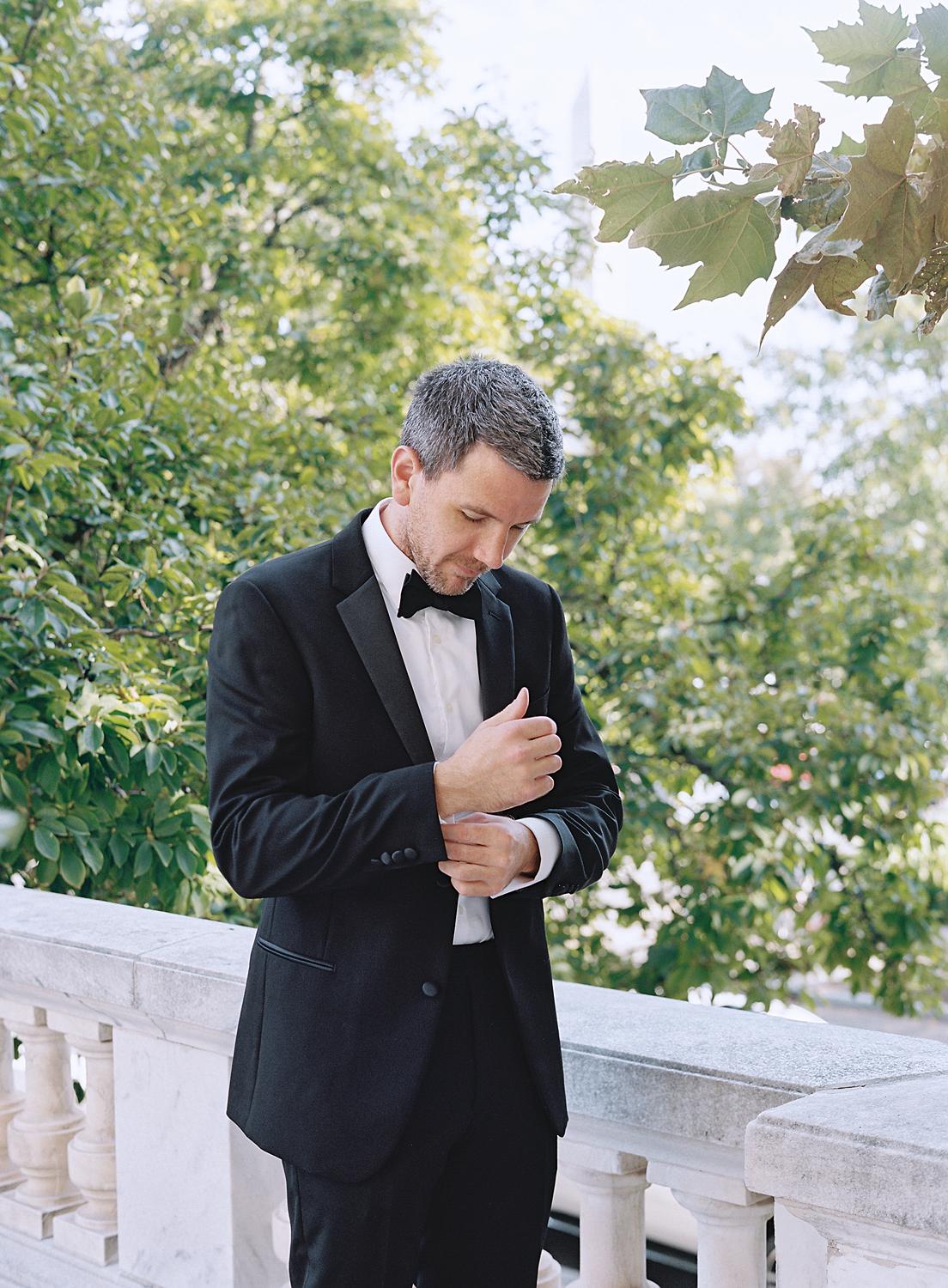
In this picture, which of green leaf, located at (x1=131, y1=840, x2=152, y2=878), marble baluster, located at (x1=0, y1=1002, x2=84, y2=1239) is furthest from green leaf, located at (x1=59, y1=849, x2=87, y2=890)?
marble baluster, located at (x1=0, y1=1002, x2=84, y2=1239)

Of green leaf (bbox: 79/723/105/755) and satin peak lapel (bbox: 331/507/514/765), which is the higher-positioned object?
satin peak lapel (bbox: 331/507/514/765)

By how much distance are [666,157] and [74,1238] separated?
225 cm

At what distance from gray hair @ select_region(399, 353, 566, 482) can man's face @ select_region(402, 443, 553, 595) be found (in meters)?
0.01

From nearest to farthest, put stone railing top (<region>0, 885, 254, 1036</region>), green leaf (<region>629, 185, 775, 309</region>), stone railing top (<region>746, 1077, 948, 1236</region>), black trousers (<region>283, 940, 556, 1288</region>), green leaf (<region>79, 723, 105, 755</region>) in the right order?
green leaf (<region>629, 185, 775, 309</region>)
stone railing top (<region>746, 1077, 948, 1236</region>)
black trousers (<region>283, 940, 556, 1288</region>)
stone railing top (<region>0, 885, 254, 1036</region>)
green leaf (<region>79, 723, 105, 755</region>)

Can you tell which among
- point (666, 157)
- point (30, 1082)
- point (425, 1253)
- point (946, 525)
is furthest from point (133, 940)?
point (946, 525)

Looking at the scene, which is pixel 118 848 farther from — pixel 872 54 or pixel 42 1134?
pixel 872 54

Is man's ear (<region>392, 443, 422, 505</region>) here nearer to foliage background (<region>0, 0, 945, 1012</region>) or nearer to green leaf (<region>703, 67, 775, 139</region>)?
green leaf (<region>703, 67, 775, 139</region>)

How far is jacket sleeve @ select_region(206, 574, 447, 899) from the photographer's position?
149cm

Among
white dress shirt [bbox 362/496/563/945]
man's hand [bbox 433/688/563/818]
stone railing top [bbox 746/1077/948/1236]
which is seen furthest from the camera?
white dress shirt [bbox 362/496/563/945]

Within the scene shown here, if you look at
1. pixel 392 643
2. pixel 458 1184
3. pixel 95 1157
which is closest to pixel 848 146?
pixel 392 643

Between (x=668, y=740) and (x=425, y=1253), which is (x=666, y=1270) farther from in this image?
(x=668, y=740)

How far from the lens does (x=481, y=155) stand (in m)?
6.94

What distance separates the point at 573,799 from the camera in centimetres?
181

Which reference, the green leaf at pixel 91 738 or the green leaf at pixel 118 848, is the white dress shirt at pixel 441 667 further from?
the green leaf at pixel 118 848
